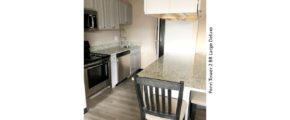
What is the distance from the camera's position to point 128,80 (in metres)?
4.03

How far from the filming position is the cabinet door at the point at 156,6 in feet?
4.74

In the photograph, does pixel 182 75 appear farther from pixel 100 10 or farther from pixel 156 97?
pixel 100 10

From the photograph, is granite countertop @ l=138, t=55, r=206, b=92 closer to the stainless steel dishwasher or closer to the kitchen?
the kitchen

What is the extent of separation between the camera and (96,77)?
114 inches

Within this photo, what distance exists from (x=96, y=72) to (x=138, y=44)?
90.3 inches

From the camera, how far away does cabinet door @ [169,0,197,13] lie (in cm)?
135

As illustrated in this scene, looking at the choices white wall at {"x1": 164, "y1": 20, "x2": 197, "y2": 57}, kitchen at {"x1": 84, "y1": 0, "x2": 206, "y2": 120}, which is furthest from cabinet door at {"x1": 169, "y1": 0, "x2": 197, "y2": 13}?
white wall at {"x1": 164, "y1": 20, "x2": 197, "y2": 57}

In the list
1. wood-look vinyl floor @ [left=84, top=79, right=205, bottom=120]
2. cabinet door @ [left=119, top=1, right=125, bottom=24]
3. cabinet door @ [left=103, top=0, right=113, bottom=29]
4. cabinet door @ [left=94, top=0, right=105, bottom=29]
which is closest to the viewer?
wood-look vinyl floor @ [left=84, top=79, right=205, bottom=120]

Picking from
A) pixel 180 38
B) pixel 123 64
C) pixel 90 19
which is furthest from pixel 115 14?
pixel 180 38

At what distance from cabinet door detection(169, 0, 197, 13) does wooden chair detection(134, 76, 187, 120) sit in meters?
0.64
